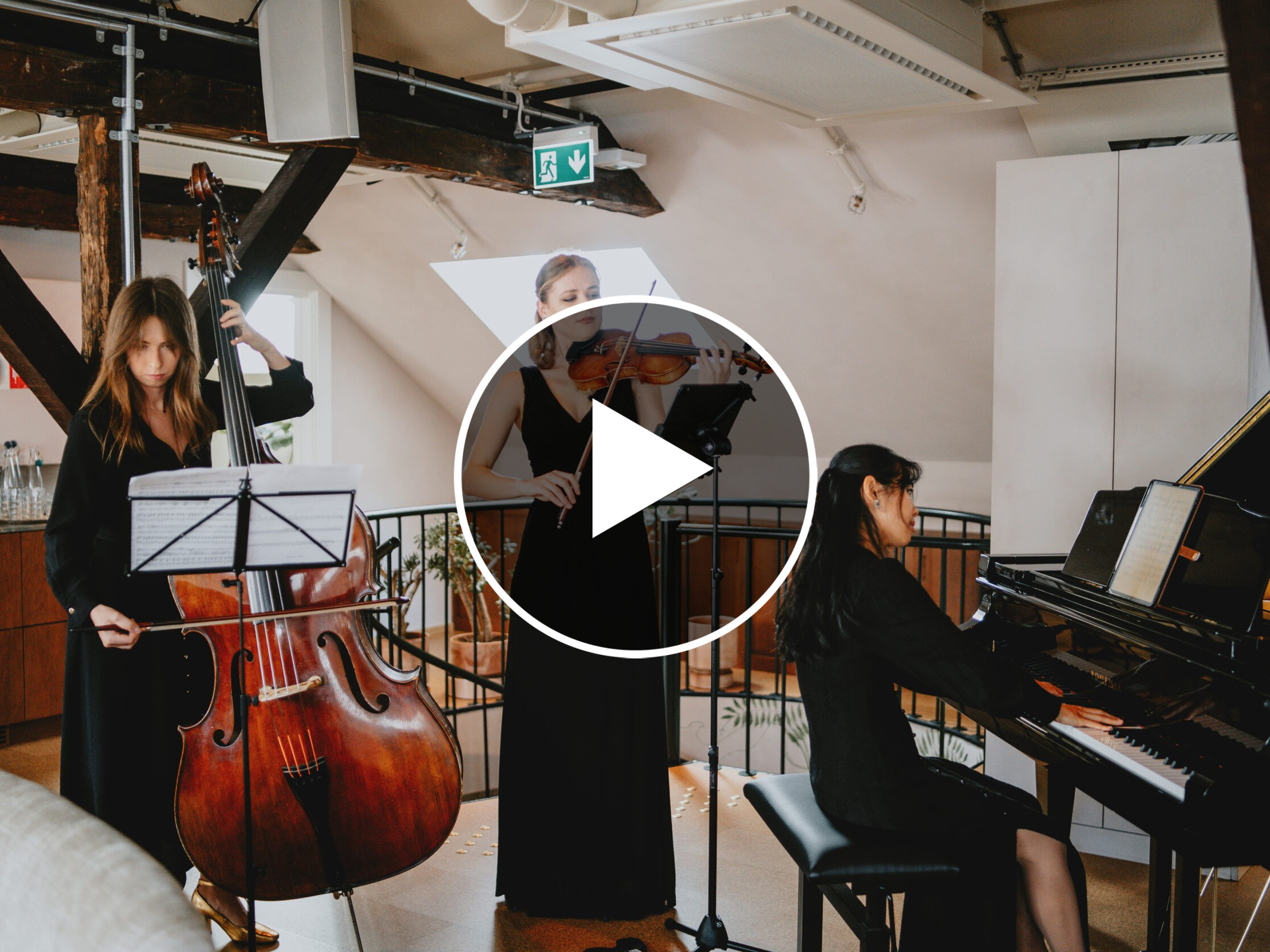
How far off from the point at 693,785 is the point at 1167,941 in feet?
5.34

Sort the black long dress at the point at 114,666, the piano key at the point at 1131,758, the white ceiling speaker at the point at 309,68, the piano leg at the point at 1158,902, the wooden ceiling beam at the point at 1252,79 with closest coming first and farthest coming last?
the wooden ceiling beam at the point at 1252,79
the piano key at the point at 1131,758
the piano leg at the point at 1158,902
the black long dress at the point at 114,666
the white ceiling speaker at the point at 309,68

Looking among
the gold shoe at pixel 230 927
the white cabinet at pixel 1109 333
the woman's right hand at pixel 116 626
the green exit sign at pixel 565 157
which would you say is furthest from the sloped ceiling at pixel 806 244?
the gold shoe at pixel 230 927

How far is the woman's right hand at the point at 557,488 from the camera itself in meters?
1.41

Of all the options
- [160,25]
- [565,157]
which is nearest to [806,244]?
[565,157]

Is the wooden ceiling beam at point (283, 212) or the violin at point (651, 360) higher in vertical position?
the wooden ceiling beam at point (283, 212)

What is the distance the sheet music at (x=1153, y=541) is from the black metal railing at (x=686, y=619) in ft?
2.59

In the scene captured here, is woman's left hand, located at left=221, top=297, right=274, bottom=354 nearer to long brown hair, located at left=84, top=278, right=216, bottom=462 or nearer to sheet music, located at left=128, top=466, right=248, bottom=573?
long brown hair, located at left=84, top=278, right=216, bottom=462

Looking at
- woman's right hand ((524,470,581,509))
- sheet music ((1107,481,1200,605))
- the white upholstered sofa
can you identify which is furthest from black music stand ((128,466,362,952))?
sheet music ((1107,481,1200,605))

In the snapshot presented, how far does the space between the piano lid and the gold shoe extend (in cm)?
221

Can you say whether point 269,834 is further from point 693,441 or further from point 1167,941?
point 1167,941

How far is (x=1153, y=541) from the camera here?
78.5 inches

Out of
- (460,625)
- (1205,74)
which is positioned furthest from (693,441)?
(460,625)

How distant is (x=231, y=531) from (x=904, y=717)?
1.25 metres

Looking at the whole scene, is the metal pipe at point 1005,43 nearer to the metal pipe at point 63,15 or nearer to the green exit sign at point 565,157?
the green exit sign at point 565,157
